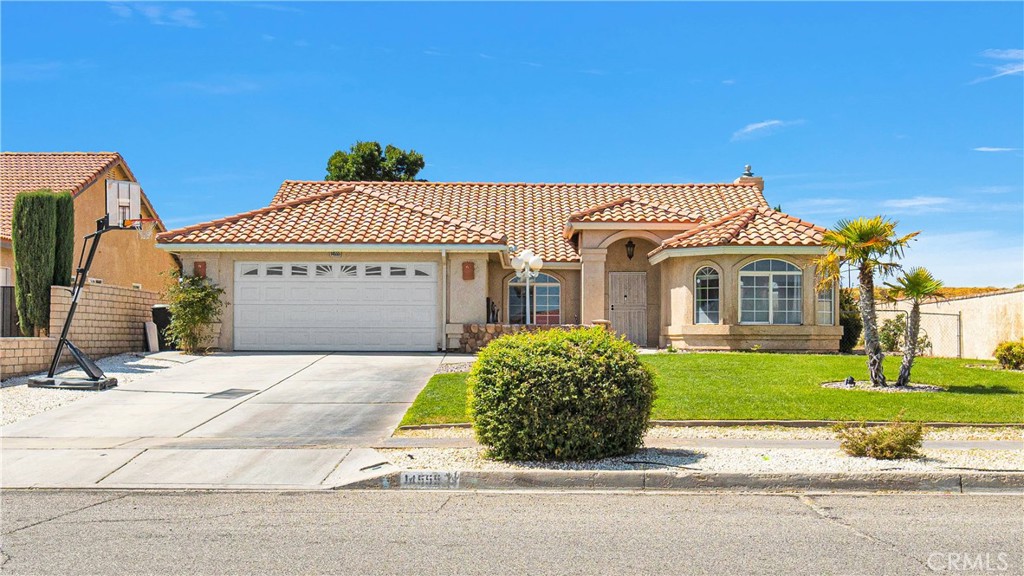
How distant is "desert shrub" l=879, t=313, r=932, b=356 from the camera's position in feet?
81.1

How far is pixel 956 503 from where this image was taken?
7844 millimetres

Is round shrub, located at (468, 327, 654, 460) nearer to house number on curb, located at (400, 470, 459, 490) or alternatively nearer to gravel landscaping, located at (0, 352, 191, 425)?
house number on curb, located at (400, 470, 459, 490)

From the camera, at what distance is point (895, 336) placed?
2517 cm

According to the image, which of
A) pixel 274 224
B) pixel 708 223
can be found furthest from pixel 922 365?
pixel 274 224

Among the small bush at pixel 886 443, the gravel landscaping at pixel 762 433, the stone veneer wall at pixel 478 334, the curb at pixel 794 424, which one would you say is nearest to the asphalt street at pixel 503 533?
the small bush at pixel 886 443

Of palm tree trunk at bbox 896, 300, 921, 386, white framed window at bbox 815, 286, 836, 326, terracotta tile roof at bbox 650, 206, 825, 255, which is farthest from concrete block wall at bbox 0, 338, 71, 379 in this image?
white framed window at bbox 815, 286, 836, 326

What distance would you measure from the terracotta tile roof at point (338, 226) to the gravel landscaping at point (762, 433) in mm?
10158

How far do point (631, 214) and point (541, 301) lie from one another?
11.8ft

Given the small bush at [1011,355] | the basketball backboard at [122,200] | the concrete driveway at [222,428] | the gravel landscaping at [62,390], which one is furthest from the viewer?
the small bush at [1011,355]

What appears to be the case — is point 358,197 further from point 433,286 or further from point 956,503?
point 956,503

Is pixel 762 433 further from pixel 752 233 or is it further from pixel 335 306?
pixel 335 306

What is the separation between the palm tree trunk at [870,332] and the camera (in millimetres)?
14766

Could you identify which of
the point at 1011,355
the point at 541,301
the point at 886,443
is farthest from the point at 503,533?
the point at 541,301

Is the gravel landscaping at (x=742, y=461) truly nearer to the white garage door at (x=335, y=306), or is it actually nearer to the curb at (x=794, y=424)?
the curb at (x=794, y=424)
